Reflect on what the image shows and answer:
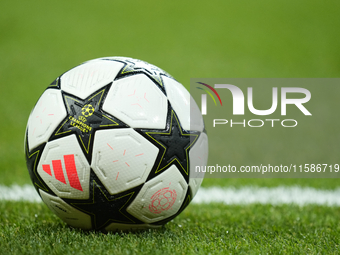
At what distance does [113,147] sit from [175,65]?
36.8 ft

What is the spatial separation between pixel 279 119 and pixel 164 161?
24.1 ft

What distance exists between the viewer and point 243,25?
1747cm

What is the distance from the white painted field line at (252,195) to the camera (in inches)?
170

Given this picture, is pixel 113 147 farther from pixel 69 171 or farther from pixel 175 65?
pixel 175 65

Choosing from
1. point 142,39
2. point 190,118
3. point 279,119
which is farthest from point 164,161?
point 142,39

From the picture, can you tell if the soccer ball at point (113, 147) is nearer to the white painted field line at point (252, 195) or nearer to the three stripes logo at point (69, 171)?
the three stripes logo at point (69, 171)

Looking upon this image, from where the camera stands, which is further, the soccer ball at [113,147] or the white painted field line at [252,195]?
the white painted field line at [252,195]

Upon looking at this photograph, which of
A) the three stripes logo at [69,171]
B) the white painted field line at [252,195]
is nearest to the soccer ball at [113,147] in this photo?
the three stripes logo at [69,171]

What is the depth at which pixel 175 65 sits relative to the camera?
13.4m

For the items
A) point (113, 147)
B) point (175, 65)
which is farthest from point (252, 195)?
point (175, 65)

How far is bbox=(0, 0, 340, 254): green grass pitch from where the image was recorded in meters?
2.64

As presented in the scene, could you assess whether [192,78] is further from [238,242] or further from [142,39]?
[238,242]

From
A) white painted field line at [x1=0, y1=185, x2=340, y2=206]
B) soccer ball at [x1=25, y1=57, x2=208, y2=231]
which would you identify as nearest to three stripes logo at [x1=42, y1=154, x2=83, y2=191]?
soccer ball at [x1=25, y1=57, x2=208, y2=231]

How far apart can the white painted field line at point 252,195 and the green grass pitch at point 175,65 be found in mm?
212
